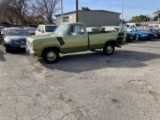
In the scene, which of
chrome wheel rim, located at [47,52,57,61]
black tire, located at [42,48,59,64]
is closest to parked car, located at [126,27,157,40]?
black tire, located at [42,48,59,64]

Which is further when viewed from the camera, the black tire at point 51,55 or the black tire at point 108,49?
the black tire at point 108,49

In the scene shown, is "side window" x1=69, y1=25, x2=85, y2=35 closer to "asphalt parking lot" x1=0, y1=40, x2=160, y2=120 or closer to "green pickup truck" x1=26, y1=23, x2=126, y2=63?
"green pickup truck" x1=26, y1=23, x2=126, y2=63

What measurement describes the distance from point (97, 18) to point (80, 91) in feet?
117

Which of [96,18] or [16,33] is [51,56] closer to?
[16,33]

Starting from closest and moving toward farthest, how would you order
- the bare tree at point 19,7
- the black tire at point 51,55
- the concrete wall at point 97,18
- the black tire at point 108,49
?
the black tire at point 51,55 → the black tire at point 108,49 → the concrete wall at point 97,18 → the bare tree at point 19,7

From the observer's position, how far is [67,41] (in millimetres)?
10664

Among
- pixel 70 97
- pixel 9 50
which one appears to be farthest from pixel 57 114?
pixel 9 50

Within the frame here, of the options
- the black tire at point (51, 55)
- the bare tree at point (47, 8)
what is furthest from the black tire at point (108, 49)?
the bare tree at point (47, 8)

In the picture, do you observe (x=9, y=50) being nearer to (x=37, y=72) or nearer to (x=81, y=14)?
(x=37, y=72)

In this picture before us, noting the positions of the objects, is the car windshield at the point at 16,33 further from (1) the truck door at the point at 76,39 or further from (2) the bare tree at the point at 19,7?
(2) the bare tree at the point at 19,7

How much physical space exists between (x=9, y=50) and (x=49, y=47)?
4.79m

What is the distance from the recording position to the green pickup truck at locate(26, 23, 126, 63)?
395 inches

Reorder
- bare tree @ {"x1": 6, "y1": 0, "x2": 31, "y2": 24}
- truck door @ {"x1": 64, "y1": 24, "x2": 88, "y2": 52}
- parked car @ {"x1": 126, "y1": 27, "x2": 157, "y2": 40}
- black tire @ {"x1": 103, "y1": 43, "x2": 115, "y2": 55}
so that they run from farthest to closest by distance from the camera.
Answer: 1. bare tree @ {"x1": 6, "y1": 0, "x2": 31, "y2": 24}
2. parked car @ {"x1": 126, "y1": 27, "x2": 157, "y2": 40}
3. black tire @ {"x1": 103, "y1": 43, "x2": 115, "y2": 55}
4. truck door @ {"x1": 64, "y1": 24, "x2": 88, "y2": 52}

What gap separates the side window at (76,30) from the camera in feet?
35.8
